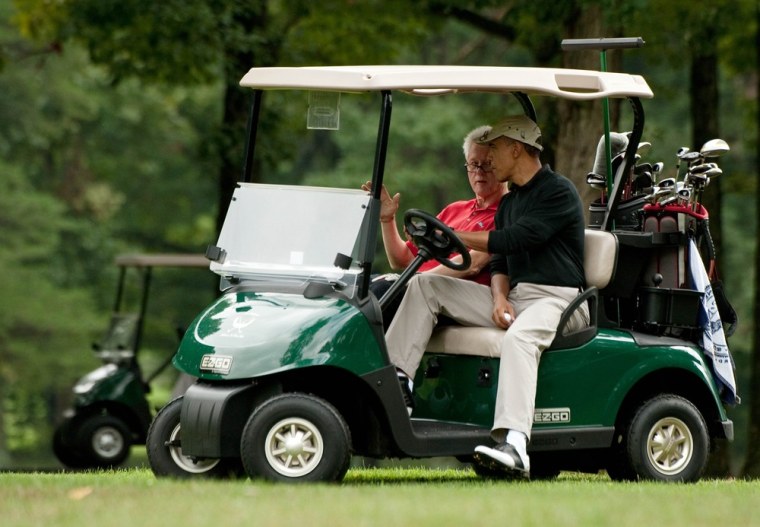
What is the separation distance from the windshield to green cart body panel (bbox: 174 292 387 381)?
7.7 inches

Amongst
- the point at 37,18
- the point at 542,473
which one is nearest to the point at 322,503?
the point at 542,473

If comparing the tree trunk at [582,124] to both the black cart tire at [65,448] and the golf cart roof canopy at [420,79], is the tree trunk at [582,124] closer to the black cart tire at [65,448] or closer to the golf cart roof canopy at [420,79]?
the golf cart roof canopy at [420,79]

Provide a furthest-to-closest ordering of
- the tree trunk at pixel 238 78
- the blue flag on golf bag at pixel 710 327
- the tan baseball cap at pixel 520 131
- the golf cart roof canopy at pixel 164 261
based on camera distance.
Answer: the golf cart roof canopy at pixel 164 261 < the tree trunk at pixel 238 78 < the blue flag on golf bag at pixel 710 327 < the tan baseball cap at pixel 520 131

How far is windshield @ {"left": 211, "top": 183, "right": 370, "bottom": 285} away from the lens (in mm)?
7566

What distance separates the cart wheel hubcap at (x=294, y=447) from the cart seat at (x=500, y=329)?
0.95 meters

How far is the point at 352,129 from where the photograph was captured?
31.5 metres

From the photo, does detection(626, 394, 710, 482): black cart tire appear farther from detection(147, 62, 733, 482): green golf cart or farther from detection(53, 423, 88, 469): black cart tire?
detection(53, 423, 88, 469): black cart tire

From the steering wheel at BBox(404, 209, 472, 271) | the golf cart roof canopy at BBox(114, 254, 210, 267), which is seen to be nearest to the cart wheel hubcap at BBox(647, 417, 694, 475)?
the steering wheel at BBox(404, 209, 472, 271)

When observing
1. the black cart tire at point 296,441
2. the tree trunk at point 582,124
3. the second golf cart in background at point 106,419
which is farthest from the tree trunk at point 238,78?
the black cart tire at point 296,441

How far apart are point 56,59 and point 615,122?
17433 mm

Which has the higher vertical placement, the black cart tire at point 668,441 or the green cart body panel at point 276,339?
the green cart body panel at point 276,339

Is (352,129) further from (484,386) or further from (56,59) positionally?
(484,386)

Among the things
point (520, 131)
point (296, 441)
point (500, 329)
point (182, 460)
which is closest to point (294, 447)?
point (296, 441)

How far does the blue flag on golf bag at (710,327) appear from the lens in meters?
8.34
